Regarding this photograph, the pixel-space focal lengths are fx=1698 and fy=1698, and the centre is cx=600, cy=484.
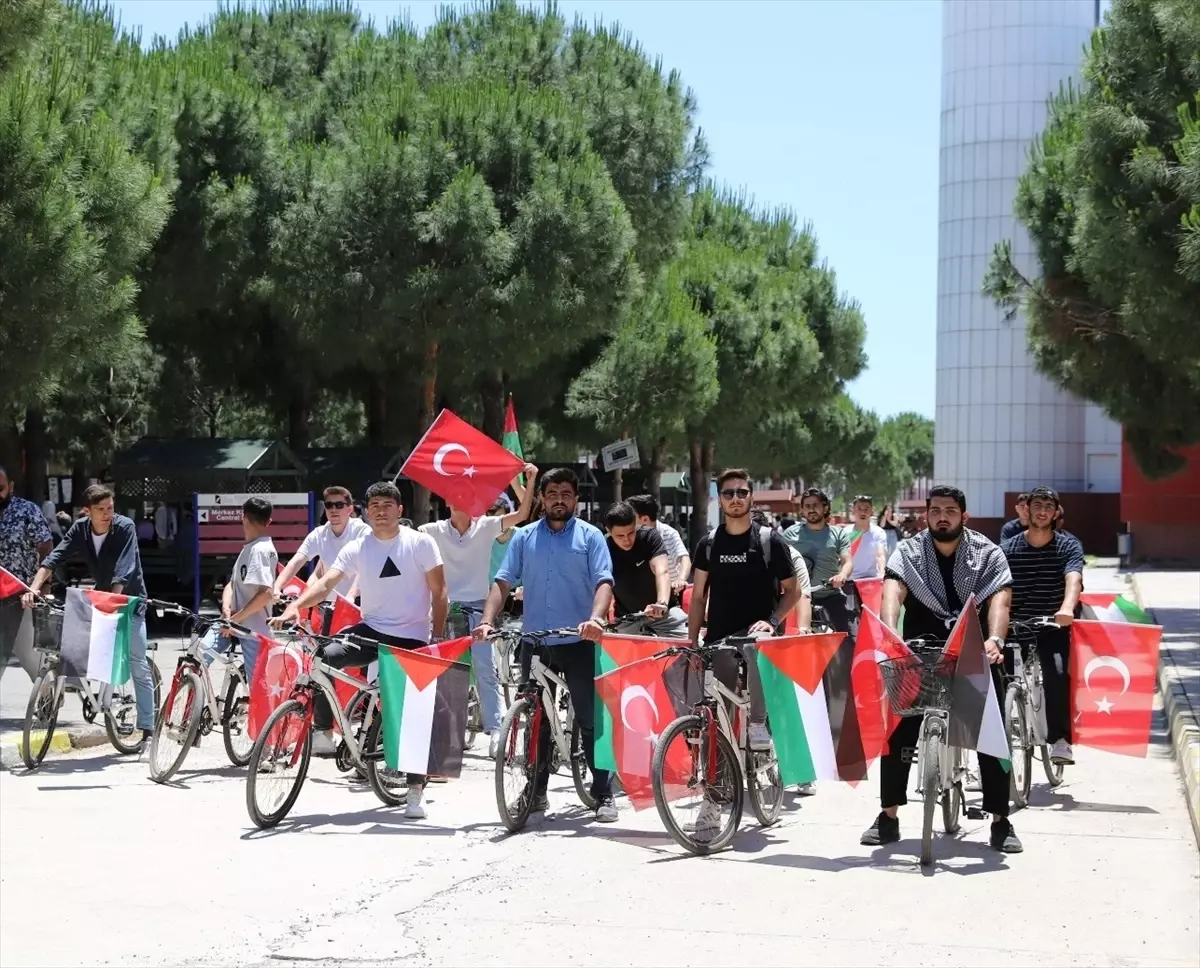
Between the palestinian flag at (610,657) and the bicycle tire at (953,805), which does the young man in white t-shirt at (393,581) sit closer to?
the palestinian flag at (610,657)

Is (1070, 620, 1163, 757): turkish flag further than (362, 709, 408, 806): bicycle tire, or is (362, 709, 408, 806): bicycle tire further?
(1070, 620, 1163, 757): turkish flag

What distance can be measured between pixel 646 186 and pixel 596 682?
25885mm

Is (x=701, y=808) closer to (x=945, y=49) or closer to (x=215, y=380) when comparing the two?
(x=215, y=380)

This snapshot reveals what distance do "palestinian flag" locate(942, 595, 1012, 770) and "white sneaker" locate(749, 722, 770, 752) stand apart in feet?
3.90

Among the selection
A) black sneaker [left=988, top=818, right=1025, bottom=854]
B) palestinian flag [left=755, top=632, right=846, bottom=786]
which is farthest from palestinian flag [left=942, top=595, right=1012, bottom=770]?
palestinian flag [left=755, top=632, right=846, bottom=786]

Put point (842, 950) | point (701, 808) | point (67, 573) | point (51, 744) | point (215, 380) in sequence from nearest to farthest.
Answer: point (842, 950)
point (701, 808)
point (51, 744)
point (67, 573)
point (215, 380)

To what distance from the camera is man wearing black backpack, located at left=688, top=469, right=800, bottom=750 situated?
29.6 feet

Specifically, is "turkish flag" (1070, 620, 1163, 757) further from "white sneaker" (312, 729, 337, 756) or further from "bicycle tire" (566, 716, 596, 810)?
"white sneaker" (312, 729, 337, 756)

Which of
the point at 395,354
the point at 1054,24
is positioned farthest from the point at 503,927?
the point at 1054,24

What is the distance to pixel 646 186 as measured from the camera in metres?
34.0

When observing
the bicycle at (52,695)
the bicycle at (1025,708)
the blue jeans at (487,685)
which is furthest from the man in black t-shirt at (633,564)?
the bicycle at (52,695)

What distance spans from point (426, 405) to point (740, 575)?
19402mm

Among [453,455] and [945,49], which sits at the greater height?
[945,49]

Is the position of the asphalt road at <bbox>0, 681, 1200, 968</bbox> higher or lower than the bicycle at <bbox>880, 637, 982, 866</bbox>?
lower
